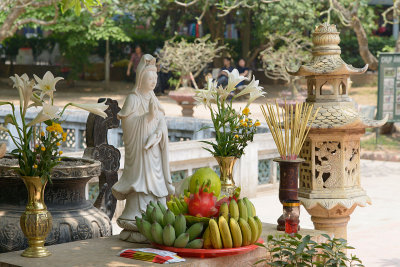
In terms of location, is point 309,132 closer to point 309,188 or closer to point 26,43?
point 309,188

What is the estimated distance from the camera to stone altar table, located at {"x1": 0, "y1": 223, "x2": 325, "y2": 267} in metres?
4.49

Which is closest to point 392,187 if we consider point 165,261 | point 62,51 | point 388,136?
point 388,136

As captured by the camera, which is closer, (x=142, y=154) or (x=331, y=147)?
(x=142, y=154)

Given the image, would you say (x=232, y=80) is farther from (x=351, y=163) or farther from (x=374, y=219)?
(x=374, y=219)

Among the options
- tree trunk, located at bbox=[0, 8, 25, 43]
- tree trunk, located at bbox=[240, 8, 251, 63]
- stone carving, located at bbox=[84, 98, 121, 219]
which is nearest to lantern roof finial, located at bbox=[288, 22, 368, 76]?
stone carving, located at bbox=[84, 98, 121, 219]

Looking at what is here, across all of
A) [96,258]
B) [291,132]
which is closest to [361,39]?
[291,132]

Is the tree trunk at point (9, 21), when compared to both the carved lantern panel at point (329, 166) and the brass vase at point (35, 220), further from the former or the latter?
the brass vase at point (35, 220)

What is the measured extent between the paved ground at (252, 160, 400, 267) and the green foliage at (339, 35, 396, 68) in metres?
16.4

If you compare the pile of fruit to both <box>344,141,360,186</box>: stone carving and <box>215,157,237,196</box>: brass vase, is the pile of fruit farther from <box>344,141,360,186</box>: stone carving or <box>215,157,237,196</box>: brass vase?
<box>344,141,360,186</box>: stone carving

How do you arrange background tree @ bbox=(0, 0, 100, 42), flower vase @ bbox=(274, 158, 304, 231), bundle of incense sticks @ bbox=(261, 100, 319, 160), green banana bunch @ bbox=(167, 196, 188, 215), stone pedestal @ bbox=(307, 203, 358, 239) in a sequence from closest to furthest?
green banana bunch @ bbox=(167, 196, 188, 215) → flower vase @ bbox=(274, 158, 304, 231) → bundle of incense sticks @ bbox=(261, 100, 319, 160) → stone pedestal @ bbox=(307, 203, 358, 239) → background tree @ bbox=(0, 0, 100, 42)

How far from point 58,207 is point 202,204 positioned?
1435mm

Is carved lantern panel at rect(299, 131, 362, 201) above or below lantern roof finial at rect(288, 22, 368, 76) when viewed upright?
below

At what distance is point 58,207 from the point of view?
589 cm

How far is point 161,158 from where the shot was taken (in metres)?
5.22
